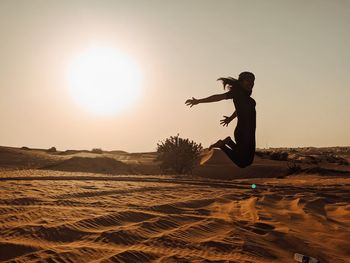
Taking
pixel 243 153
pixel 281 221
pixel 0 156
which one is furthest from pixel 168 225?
pixel 0 156

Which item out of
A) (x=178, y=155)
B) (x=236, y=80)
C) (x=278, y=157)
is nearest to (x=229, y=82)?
(x=236, y=80)

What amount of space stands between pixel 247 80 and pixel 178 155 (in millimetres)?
16202

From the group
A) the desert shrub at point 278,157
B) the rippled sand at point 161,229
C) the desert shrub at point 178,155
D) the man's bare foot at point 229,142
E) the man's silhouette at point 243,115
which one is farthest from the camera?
the desert shrub at point 278,157

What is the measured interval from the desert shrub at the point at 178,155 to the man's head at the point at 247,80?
16.1m

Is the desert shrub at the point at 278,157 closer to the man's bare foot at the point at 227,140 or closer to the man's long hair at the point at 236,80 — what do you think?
the man's bare foot at the point at 227,140

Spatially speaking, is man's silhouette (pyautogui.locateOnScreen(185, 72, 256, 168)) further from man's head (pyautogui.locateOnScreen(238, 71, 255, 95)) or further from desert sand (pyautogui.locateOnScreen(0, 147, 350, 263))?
desert sand (pyautogui.locateOnScreen(0, 147, 350, 263))

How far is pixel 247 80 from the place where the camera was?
5.35 m

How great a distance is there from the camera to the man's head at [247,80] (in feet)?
17.5

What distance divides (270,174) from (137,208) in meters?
17.4

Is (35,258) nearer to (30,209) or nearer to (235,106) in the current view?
(30,209)

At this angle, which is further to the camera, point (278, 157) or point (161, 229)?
point (278, 157)

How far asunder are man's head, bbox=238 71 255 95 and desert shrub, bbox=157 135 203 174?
633 inches

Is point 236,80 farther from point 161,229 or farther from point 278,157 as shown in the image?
point 278,157

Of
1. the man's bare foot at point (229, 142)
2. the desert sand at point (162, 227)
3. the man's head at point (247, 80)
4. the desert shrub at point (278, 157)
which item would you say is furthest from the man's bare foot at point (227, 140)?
the desert shrub at point (278, 157)
